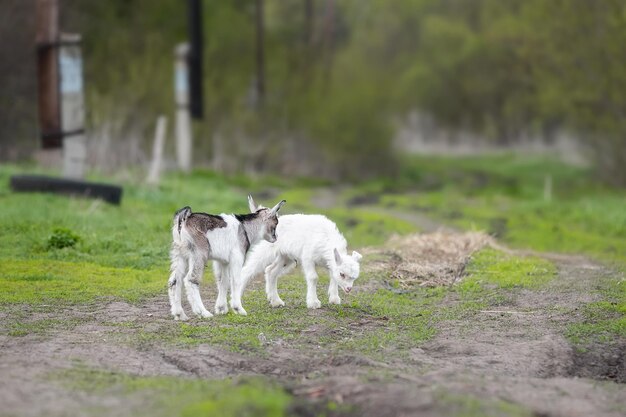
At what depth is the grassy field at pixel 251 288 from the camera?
29.1ft

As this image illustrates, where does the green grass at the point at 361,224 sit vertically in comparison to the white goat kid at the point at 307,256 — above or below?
below

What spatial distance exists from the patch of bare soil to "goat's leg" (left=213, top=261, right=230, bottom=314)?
2.01 ft

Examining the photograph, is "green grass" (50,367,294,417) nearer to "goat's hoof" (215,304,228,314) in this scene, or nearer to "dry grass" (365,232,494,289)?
"goat's hoof" (215,304,228,314)

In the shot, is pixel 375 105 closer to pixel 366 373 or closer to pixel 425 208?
pixel 425 208

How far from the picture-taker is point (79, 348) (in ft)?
33.1

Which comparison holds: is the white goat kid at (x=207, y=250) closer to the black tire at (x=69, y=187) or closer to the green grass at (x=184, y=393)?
the green grass at (x=184, y=393)

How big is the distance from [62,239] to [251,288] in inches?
143

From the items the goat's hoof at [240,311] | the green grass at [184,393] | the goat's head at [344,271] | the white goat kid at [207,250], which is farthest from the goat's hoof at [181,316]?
the green grass at [184,393]

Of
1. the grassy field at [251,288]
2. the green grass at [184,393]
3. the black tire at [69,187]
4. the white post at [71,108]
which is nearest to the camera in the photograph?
the green grass at [184,393]

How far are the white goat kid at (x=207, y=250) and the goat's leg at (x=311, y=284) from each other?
63 centimetres

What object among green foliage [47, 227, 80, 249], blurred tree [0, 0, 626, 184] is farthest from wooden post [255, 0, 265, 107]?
green foliage [47, 227, 80, 249]

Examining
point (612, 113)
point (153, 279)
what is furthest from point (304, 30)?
point (153, 279)

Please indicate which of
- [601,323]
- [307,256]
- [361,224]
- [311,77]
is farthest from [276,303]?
[311,77]

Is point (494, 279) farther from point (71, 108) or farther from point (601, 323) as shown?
point (71, 108)
